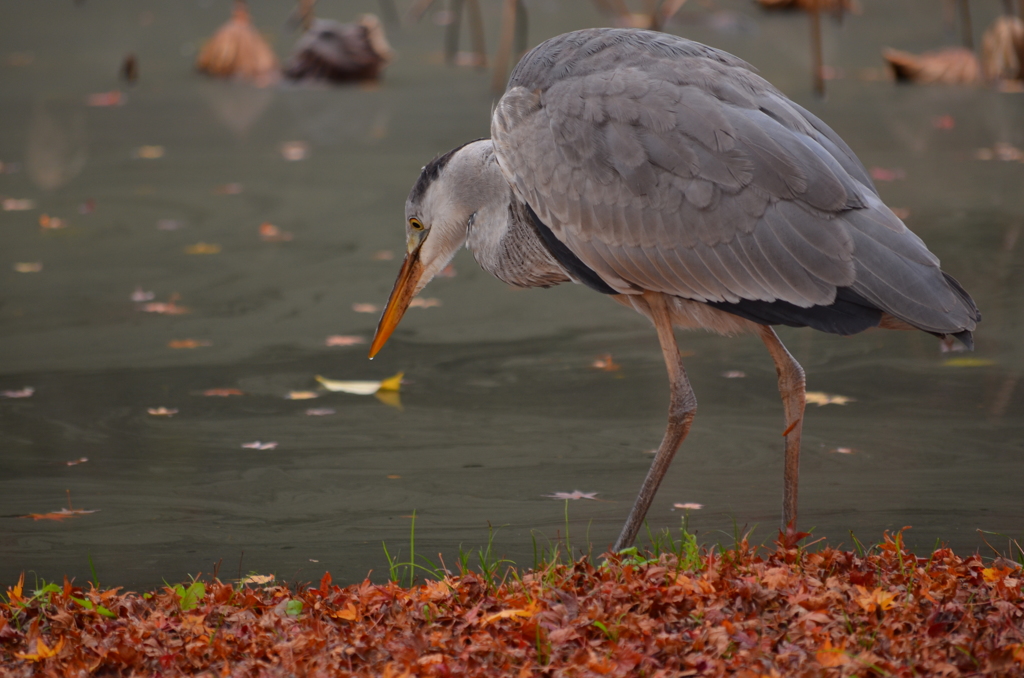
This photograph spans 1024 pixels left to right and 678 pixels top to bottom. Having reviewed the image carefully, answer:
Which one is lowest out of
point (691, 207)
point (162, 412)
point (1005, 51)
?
point (162, 412)

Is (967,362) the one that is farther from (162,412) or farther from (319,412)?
(162,412)

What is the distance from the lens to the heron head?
171 inches

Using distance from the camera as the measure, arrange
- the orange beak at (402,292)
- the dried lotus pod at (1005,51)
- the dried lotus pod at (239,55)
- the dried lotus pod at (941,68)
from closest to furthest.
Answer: the orange beak at (402,292) → the dried lotus pod at (1005,51) → the dried lotus pod at (941,68) → the dried lotus pod at (239,55)

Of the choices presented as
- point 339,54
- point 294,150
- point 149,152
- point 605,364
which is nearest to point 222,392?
point 605,364

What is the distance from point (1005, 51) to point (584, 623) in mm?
12428

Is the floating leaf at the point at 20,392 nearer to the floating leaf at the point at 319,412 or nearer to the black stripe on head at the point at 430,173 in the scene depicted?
the floating leaf at the point at 319,412

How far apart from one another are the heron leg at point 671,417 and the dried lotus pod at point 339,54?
11.2m

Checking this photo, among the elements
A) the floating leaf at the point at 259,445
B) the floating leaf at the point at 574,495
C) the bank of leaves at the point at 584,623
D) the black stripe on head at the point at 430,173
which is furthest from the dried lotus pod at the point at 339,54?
the bank of leaves at the point at 584,623

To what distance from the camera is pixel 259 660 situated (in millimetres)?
3291

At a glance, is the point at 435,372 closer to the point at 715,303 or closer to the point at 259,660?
the point at 715,303

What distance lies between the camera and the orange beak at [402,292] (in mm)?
4715

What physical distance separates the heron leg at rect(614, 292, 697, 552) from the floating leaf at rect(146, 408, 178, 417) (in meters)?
2.63

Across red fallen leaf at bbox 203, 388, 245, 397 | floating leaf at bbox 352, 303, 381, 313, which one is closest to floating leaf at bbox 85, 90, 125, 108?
floating leaf at bbox 352, 303, 381, 313

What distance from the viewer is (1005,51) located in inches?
536
